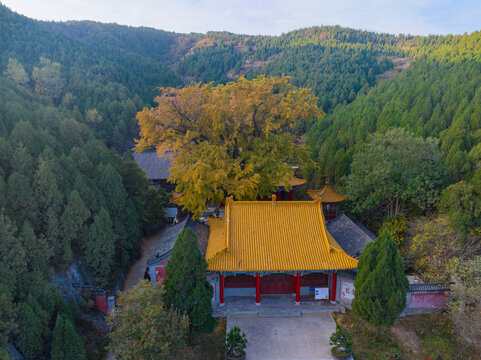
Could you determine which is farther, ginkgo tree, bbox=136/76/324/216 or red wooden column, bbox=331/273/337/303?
ginkgo tree, bbox=136/76/324/216

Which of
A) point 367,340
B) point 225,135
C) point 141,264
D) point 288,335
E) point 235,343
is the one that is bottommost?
point 141,264

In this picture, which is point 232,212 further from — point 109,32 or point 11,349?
point 109,32

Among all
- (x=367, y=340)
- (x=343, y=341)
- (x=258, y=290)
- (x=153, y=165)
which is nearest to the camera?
(x=343, y=341)

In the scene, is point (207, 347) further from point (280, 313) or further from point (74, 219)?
point (74, 219)

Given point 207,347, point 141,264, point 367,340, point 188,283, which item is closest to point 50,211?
point 141,264

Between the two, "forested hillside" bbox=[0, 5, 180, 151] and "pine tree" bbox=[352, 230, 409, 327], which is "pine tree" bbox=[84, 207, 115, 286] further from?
"forested hillside" bbox=[0, 5, 180, 151]

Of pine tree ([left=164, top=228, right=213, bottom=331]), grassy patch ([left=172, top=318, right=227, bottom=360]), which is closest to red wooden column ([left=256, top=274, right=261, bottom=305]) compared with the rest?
grassy patch ([left=172, top=318, right=227, bottom=360])

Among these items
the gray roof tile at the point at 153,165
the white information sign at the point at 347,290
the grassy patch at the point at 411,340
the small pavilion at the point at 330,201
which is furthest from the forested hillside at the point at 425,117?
the gray roof tile at the point at 153,165
